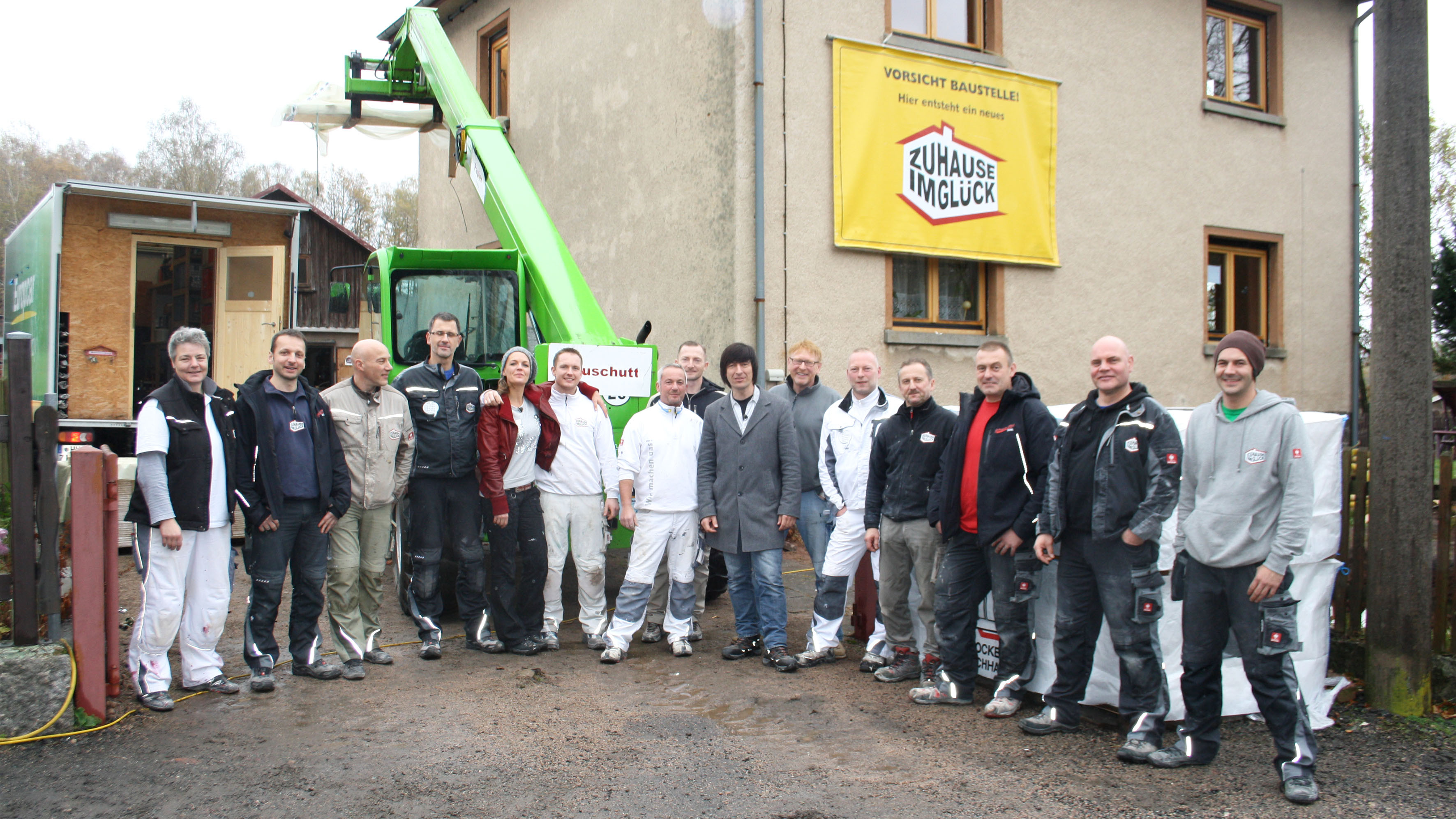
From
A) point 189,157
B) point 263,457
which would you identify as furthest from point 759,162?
point 189,157

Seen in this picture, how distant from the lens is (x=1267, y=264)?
12.9 m

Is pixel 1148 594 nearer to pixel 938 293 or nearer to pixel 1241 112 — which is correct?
pixel 938 293

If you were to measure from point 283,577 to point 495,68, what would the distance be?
36.2 ft

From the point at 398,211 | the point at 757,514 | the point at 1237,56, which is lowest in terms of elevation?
the point at 757,514

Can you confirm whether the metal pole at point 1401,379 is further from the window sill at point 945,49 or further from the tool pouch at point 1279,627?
the window sill at point 945,49

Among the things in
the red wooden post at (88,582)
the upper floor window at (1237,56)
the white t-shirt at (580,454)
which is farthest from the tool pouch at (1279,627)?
the upper floor window at (1237,56)

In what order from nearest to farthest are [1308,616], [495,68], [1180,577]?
1. [1180,577]
2. [1308,616]
3. [495,68]

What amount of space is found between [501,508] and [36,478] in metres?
2.29

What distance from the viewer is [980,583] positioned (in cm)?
504

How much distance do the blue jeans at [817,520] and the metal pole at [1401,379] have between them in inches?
112

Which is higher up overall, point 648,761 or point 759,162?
Result: point 759,162

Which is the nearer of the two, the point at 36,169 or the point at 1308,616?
the point at 1308,616

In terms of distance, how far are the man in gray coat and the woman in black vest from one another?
8.67 feet

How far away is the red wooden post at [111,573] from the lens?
189 inches
